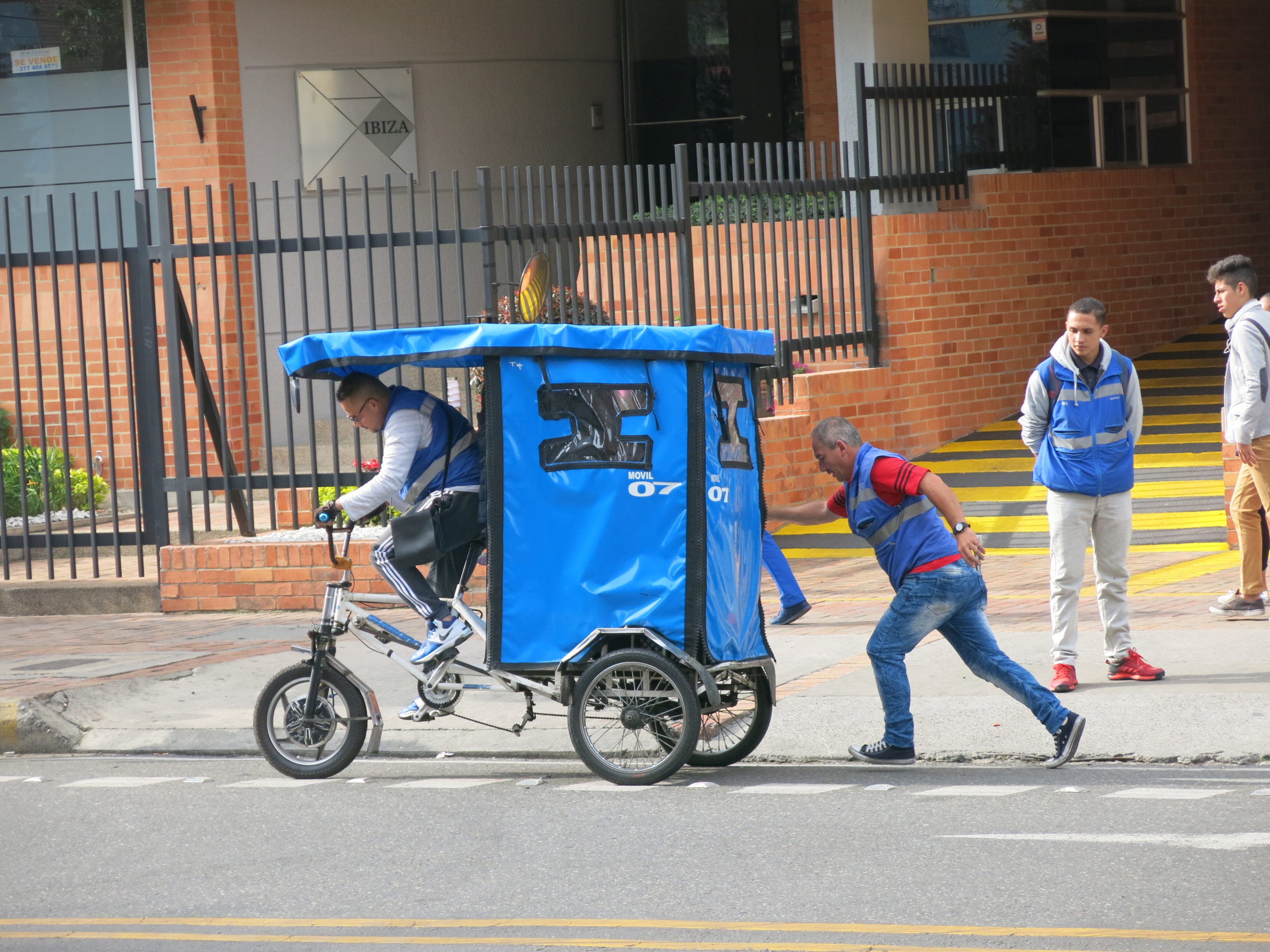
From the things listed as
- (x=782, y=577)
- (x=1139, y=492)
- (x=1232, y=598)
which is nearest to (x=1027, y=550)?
(x=1139, y=492)

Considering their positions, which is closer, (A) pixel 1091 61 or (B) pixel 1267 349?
(B) pixel 1267 349

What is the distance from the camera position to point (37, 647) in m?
10.1

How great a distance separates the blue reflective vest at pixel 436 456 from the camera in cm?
709

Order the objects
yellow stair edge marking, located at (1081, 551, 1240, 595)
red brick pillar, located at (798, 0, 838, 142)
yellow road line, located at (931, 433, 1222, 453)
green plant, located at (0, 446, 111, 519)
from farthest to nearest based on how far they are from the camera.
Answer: red brick pillar, located at (798, 0, 838, 142), yellow road line, located at (931, 433, 1222, 453), green plant, located at (0, 446, 111, 519), yellow stair edge marking, located at (1081, 551, 1240, 595)

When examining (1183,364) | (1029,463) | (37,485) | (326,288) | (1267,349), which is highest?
(326,288)

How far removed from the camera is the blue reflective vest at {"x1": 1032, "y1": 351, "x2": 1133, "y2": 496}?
762 cm

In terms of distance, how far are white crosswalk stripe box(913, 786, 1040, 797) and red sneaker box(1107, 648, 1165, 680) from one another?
160 cm

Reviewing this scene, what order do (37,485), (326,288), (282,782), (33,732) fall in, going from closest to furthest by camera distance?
(282,782) < (33,732) < (326,288) < (37,485)

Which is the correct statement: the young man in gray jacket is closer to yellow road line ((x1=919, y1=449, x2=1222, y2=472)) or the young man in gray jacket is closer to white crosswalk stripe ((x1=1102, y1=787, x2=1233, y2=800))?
white crosswalk stripe ((x1=1102, y1=787, x2=1233, y2=800))

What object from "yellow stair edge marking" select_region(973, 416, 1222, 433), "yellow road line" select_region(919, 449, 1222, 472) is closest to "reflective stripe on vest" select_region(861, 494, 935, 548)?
"yellow road line" select_region(919, 449, 1222, 472)

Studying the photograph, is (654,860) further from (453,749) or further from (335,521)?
(453,749)

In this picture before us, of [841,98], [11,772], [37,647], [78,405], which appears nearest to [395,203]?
[78,405]

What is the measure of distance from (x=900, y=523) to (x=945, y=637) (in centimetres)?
49

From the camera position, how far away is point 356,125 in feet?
53.5
